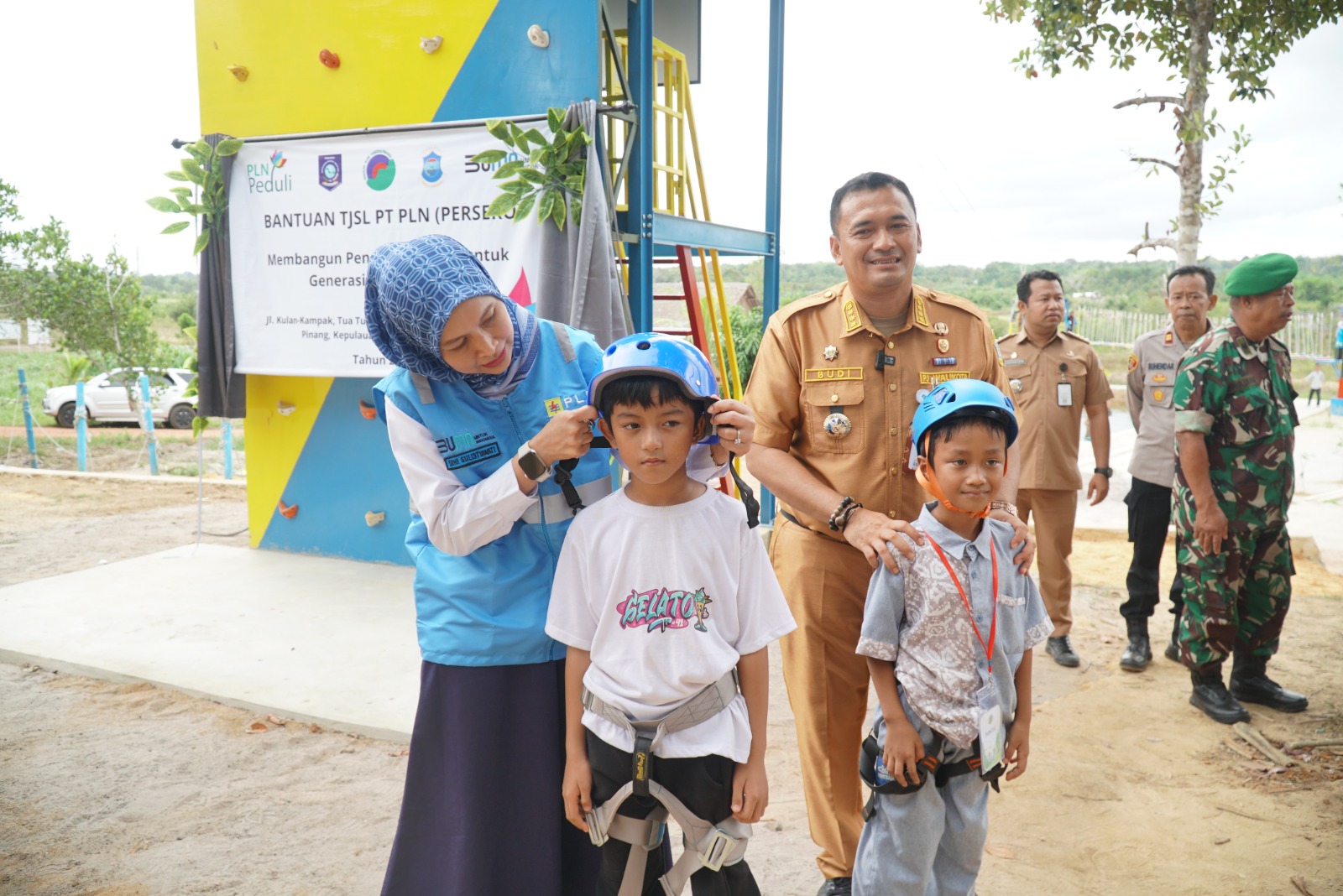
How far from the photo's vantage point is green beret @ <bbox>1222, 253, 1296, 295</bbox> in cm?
362

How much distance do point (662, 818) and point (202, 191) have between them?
17.6ft

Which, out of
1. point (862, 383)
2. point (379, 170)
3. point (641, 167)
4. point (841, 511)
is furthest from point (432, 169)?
point (841, 511)

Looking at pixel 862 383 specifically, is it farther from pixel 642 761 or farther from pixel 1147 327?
pixel 1147 327

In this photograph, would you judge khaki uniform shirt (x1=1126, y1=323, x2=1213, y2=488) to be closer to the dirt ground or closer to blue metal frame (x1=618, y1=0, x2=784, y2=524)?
the dirt ground

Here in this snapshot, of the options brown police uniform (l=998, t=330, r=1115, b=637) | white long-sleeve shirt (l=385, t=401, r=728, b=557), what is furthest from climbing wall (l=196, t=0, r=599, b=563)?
white long-sleeve shirt (l=385, t=401, r=728, b=557)

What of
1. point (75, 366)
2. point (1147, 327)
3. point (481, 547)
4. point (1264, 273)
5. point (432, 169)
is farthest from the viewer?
point (1147, 327)

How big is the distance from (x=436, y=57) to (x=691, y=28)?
2.16 metres

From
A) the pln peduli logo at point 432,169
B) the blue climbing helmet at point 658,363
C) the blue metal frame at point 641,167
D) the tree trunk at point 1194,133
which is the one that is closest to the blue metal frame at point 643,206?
the blue metal frame at point 641,167

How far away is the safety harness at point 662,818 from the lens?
183cm

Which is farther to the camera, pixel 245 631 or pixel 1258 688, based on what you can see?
pixel 245 631

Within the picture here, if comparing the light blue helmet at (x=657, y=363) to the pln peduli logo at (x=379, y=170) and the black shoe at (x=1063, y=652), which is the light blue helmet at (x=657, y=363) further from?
the pln peduli logo at (x=379, y=170)

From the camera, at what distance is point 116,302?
1538 centimetres

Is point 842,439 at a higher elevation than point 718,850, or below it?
higher

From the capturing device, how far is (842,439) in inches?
99.8
